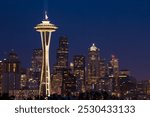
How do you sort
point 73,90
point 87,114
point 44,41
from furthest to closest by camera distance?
1. point 73,90
2. point 44,41
3. point 87,114

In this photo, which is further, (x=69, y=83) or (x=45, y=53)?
(x=69, y=83)

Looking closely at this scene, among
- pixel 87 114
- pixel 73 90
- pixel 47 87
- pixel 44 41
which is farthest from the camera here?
pixel 73 90

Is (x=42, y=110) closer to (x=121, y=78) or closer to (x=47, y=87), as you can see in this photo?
(x=47, y=87)

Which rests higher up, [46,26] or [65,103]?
[46,26]

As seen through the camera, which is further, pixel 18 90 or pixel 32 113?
pixel 18 90

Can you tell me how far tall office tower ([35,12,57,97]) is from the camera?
44.3 meters

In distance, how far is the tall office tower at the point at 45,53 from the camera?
145 ft

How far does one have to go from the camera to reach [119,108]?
760cm

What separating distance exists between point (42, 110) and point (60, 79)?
63599mm

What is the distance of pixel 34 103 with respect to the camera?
25.1ft

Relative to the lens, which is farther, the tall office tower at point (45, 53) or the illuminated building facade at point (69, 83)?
the illuminated building facade at point (69, 83)

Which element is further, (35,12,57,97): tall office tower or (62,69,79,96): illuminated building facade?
(62,69,79,96): illuminated building facade

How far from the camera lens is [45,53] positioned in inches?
1740

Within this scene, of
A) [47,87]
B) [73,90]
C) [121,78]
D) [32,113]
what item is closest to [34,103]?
[32,113]
